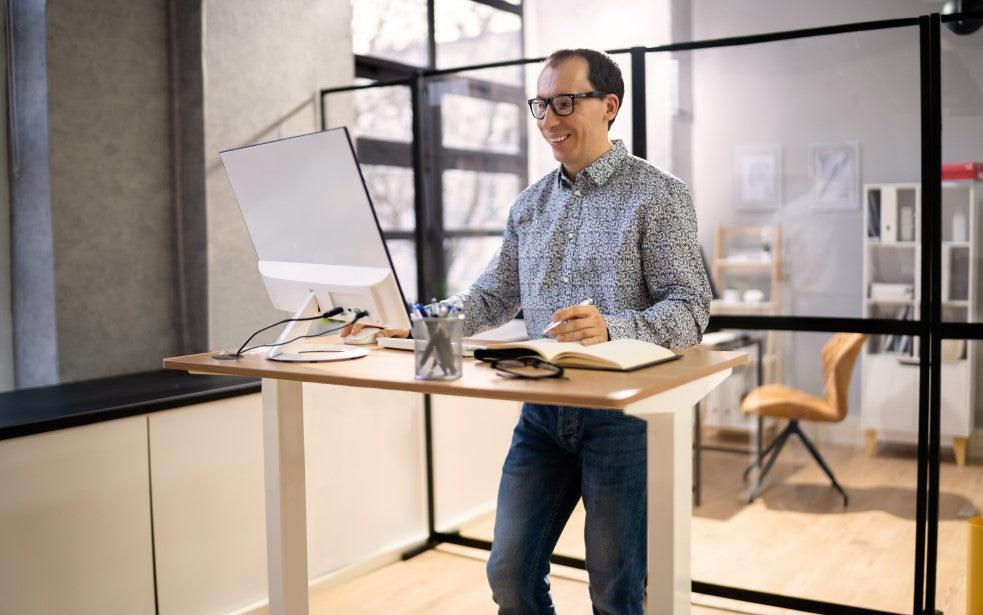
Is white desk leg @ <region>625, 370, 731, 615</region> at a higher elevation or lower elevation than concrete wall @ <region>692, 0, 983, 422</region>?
lower

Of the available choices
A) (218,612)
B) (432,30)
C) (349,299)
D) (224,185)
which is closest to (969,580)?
(349,299)

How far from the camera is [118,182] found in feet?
10.7

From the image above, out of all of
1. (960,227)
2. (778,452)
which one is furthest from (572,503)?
(778,452)

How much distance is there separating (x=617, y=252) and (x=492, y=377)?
47 cm

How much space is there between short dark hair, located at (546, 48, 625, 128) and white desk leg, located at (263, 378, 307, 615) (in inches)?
36.7

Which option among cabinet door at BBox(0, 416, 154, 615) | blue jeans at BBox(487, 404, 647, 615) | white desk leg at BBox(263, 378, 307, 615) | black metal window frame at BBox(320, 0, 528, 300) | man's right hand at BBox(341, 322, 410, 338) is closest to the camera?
blue jeans at BBox(487, 404, 647, 615)

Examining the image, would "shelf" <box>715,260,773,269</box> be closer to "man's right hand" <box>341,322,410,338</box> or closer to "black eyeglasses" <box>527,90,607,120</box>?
"black eyeglasses" <box>527,90,607,120</box>

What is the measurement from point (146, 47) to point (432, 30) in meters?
1.91

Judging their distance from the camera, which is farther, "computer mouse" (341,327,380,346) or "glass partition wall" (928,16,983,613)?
"glass partition wall" (928,16,983,613)

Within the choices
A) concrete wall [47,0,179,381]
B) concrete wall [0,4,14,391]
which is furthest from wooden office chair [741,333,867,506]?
concrete wall [0,4,14,391]

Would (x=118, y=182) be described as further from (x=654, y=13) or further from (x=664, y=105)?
(x=654, y=13)

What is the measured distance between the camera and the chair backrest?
3.04 meters

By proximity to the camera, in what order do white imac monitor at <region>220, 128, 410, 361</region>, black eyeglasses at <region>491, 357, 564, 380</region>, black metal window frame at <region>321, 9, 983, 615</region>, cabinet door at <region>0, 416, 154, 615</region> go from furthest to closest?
1. black metal window frame at <region>321, 9, 983, 615</region>
2. cabinet door at <region>0, 416, 154, 615</region>
3. white imac monitor at <region>220, 128, 410, 361</region>
4. black eyeglasses at <region>491, 357, 564, 380</region>

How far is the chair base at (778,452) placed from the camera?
12.4 feet
